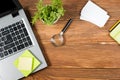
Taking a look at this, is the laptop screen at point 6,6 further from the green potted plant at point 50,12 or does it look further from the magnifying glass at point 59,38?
the magnifying glass at point 59,38

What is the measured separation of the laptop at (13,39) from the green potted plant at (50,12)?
3.0 inches

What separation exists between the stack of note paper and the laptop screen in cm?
33

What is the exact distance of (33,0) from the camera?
56.7 inches

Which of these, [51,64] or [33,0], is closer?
[51,64]

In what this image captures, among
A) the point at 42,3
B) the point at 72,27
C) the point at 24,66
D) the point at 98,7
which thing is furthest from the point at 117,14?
the point at 24,66

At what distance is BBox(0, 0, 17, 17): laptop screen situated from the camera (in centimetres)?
135

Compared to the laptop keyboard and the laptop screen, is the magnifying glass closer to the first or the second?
the laptop keyboard

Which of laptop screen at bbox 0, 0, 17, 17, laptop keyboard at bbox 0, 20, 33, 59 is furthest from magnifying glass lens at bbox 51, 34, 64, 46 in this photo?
laptop screen at bbox 0, 0, 17, 17

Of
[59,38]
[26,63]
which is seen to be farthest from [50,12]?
[26,63]

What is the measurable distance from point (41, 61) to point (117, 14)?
1.38 feet

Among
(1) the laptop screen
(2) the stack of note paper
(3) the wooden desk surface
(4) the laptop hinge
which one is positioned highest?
(1) the laptop screen

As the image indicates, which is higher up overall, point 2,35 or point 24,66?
point 2,35

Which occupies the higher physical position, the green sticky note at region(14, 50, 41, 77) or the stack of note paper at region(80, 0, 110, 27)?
the stack of note paper at region(80, 0, 110, 27)

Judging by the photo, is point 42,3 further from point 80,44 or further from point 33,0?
point 80,44
